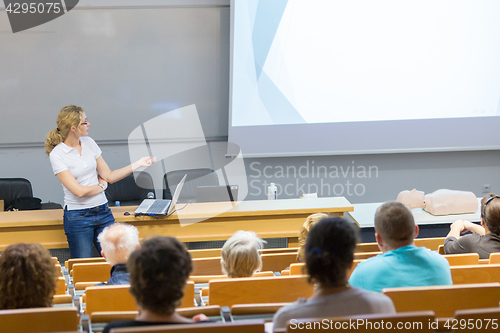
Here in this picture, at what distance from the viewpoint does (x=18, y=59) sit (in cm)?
500

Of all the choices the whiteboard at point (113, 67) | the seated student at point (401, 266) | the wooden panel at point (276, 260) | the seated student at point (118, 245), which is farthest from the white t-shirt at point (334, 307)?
the whiteboard at point (113, 67)

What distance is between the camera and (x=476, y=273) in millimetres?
1944

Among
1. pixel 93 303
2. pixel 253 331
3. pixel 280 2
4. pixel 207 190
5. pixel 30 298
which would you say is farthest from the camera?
pixel 280 2

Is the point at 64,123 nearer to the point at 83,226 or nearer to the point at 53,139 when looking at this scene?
the point at 53,139

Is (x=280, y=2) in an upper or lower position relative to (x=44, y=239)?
upper

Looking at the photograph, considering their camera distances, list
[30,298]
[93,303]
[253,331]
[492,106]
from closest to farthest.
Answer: [253,331] < [30,298] < [93,303] < [492,106]

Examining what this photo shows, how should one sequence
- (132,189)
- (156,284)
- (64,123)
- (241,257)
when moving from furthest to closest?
(132,189) → (64,123) → (241,257) → (156,284)

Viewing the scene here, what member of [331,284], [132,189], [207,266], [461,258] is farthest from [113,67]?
[331,284]

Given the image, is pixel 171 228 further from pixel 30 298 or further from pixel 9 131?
pixel 9 131

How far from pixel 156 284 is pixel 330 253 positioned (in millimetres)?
527

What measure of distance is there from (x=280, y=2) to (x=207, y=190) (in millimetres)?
2423

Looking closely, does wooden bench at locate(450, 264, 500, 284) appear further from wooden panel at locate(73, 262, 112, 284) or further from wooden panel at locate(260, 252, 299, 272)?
wooden panel at locate(73, 262, 112, 284)

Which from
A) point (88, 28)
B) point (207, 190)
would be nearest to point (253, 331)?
point (207, 190)

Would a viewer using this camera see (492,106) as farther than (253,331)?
Yes
